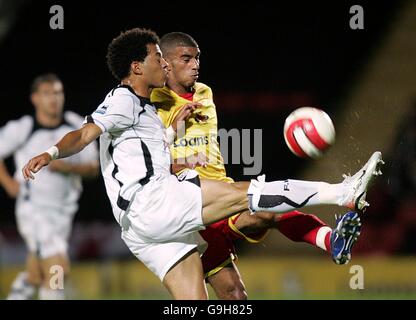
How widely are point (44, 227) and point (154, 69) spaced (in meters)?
3.88

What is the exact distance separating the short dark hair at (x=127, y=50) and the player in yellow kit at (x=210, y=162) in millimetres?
373

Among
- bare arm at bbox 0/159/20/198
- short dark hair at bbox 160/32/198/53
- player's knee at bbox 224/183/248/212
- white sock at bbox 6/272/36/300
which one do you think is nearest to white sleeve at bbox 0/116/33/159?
bare arm at bbox 0/159/20/198

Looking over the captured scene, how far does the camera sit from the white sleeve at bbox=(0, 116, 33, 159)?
372 inches

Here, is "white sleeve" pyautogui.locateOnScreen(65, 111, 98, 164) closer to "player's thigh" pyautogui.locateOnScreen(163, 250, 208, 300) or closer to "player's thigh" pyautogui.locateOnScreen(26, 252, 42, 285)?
"player's thigh" pyautogui.locateOnScreen(26, 252, 42, 285)

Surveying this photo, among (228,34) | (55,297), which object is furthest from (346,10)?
(55,297)

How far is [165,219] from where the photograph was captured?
550cm

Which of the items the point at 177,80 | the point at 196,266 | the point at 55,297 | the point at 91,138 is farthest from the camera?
the point at 55,297

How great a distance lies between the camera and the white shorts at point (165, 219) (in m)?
5.48

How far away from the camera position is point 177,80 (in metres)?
6.30

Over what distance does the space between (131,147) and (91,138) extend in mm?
338

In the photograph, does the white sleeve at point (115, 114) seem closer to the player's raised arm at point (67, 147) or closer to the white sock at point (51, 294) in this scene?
the player's raised arm at point (67, 147)

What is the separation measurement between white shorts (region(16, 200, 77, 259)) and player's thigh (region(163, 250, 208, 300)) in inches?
140

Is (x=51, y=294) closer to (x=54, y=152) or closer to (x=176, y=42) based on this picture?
(x=176, y=42)
